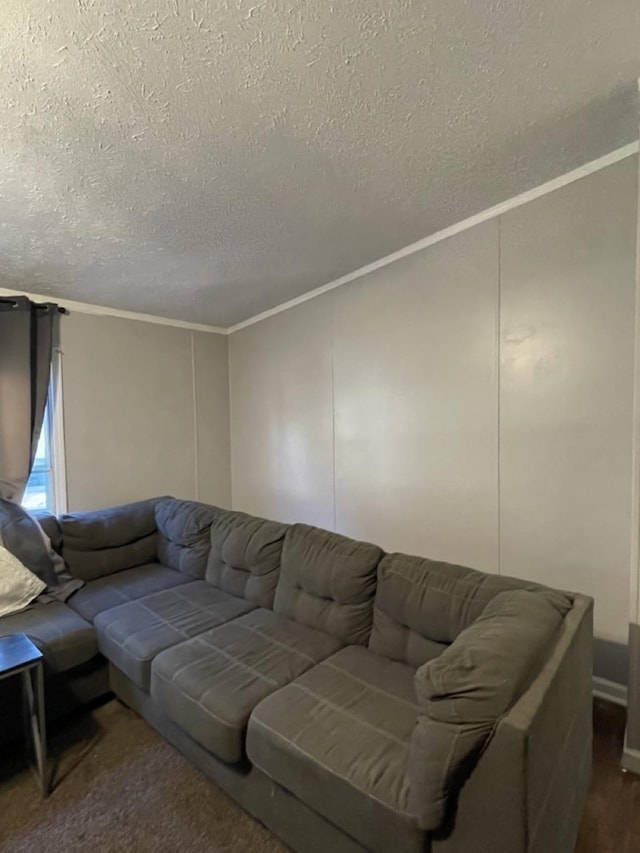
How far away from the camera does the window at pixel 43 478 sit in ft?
9.85

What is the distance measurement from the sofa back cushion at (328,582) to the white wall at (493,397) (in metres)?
0.93

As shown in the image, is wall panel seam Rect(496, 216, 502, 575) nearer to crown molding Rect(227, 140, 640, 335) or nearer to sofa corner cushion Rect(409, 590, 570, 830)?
crown molding Rect(227, 140, 640, 335)

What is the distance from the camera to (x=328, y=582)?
1.96 meters

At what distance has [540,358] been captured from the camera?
2.25 meters

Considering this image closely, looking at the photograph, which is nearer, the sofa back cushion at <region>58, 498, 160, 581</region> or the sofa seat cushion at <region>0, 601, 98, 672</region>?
the sofa seat cushion at <region>0, 601, 98, 672</region>

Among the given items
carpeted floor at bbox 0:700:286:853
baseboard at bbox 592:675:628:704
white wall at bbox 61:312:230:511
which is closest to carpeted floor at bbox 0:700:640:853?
carpeted floor at bbox 0:700:286:853

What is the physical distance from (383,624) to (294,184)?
6.76 feet

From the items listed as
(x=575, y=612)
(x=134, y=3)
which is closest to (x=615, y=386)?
(x=575, y=612)

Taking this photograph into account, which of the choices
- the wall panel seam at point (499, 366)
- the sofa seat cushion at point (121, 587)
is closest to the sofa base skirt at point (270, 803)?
the sofa seat cushion at point (121, 587)

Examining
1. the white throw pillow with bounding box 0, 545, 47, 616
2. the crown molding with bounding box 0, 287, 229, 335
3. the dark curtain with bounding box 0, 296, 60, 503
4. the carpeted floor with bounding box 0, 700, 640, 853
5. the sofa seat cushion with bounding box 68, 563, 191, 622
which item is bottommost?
the carpeted floor with bounding box 0, 700, 640, 853

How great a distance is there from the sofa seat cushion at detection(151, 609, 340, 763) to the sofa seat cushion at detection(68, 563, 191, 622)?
0.71 m

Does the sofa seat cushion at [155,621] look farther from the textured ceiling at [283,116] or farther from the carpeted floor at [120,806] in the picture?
the textured ceiling at [283,116]

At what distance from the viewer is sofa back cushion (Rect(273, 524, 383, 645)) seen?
188 cm

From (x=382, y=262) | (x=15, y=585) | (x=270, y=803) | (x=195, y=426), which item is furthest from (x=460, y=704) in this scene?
(x=195, y=426)
